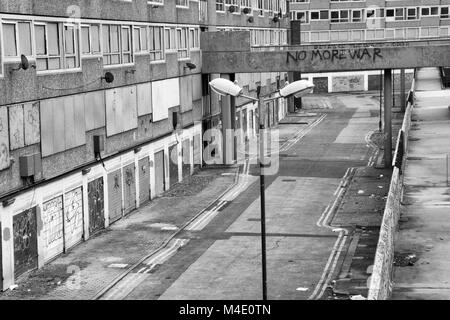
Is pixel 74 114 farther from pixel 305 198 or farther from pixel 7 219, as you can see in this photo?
pixel 305 198

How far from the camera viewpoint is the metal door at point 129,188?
3725 cm

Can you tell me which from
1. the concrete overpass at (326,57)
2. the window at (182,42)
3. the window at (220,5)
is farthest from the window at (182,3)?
the window at (220,5)

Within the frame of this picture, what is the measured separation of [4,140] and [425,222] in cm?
1695

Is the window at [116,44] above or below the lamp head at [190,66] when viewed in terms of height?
above

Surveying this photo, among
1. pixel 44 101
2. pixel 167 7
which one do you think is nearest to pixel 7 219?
pixel 44 101

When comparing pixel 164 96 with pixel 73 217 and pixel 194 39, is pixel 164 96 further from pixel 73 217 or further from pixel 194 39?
pixel 73 217

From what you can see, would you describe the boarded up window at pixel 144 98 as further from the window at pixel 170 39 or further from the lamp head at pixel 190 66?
the lamp head at pixel 190 66

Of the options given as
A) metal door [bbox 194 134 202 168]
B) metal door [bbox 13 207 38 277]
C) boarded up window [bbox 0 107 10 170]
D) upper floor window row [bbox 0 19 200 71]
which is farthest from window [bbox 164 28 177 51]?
boarded up window [bbox 0 107 10 170]

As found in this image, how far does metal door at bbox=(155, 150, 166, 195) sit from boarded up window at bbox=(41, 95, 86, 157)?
29.5ft

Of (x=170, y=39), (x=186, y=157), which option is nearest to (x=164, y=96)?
(x=170, y=39)

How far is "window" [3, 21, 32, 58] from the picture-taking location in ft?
88.3

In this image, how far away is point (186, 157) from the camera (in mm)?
46562

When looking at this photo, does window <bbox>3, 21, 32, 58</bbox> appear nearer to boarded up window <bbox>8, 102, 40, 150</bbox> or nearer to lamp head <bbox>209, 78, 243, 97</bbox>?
boarded up window <bbox>8, 102, 40, 150</bbox>

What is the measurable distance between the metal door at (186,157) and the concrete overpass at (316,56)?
195 inches
